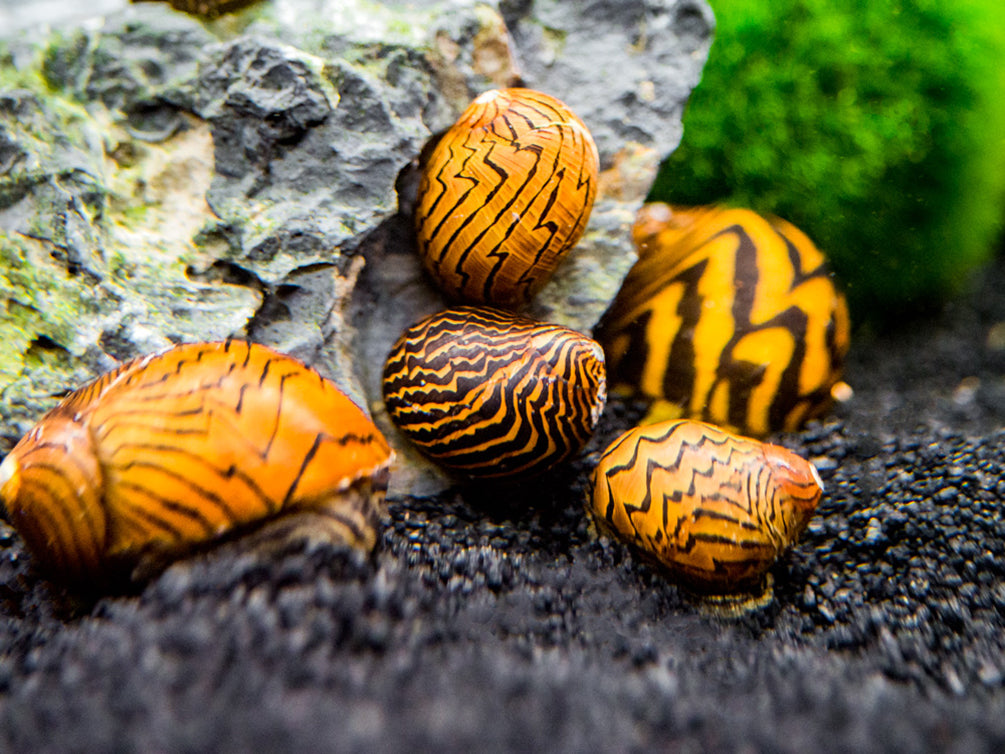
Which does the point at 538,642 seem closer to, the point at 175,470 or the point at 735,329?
the point at 175,470

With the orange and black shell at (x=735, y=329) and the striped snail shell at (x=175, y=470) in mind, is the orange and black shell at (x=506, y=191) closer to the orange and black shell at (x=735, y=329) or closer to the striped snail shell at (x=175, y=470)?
the orange and black shell at (x=735, y=329)

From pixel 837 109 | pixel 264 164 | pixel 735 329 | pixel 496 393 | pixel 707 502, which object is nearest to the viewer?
pixel 707 502

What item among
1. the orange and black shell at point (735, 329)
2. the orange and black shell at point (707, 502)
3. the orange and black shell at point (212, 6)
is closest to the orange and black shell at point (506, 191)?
the orange and black shell at point (735, 329)

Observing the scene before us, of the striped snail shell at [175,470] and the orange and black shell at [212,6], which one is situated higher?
the orange and black shell at [212,6]

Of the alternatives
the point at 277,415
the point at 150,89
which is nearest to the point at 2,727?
the point at 277,415

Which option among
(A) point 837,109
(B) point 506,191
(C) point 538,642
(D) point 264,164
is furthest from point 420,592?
(A) point 837,109

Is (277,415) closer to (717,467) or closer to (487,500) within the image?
(487,500)

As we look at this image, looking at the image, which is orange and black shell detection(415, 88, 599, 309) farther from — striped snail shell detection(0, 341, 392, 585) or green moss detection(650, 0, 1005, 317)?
green moss detection(650, 0, 1005, 317)
